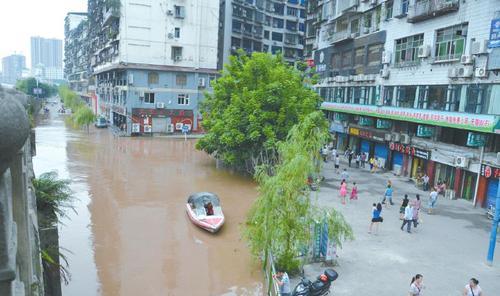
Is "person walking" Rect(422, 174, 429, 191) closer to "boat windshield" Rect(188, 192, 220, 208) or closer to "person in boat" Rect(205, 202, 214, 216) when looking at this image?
"boat windshield" Rect(188, 192, 220, 208)

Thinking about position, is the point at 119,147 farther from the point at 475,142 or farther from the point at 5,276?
the point at 5,276

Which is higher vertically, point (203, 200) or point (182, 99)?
point (182, 99)

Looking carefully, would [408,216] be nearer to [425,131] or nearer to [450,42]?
[425,131]

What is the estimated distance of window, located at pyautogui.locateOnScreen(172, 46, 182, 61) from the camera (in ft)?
155

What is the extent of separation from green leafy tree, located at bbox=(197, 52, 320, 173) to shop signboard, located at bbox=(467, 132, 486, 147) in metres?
9.36

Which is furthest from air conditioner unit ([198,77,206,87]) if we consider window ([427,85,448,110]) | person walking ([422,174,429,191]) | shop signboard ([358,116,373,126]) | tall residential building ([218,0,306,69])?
person walking ([422,174,429,191])

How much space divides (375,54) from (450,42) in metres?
8.38

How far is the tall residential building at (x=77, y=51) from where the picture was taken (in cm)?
8831

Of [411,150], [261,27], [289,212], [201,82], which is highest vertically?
[261,27]

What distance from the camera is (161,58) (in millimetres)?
46469

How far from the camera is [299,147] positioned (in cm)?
1212

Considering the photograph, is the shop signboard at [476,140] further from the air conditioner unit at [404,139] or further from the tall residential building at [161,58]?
the tall residential building at [161,58]

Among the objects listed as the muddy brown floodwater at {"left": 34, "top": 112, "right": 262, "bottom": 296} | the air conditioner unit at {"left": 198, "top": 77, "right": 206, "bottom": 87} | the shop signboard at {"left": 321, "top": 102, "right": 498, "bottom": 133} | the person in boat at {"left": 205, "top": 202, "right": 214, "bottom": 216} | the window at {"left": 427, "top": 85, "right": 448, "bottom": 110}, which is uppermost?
the air conditioner unit at {"left": 198, "top": 77, "right": 206, "bottom": 87}

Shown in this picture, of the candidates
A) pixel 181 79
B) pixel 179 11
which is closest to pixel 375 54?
pixel 181 79
